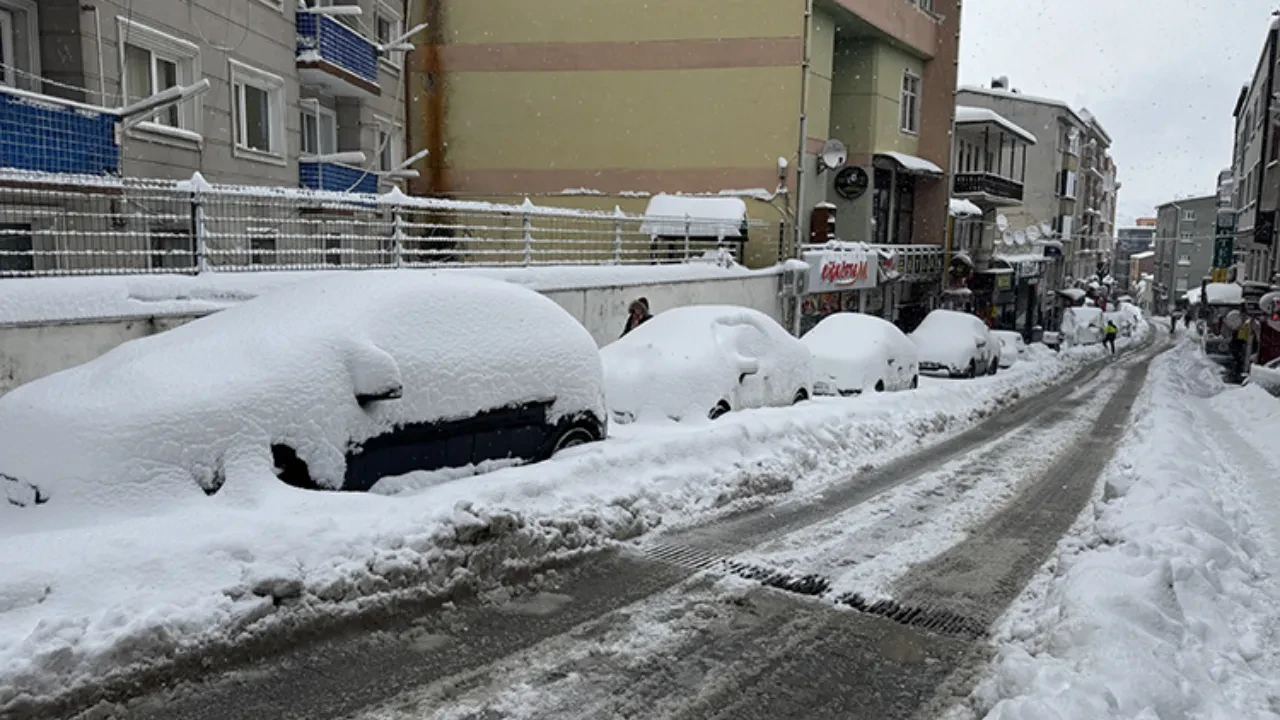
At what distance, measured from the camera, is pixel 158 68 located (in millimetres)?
13922

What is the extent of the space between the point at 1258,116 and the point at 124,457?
46.0m

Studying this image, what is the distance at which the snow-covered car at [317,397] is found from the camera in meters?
5.00

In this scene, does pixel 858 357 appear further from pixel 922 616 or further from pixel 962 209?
pixel 962 209

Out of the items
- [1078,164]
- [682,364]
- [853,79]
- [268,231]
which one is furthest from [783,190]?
[1078,164]

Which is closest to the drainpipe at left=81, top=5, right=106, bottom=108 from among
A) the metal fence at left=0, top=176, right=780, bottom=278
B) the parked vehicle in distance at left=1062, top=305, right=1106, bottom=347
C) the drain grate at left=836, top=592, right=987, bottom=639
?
the metal fence at left=0, top=176, right=780, bottom=278

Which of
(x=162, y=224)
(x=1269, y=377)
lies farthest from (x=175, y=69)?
(x=1269, y=377)

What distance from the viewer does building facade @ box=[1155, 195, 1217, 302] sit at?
87312mm

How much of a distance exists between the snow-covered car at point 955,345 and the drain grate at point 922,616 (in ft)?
55.8

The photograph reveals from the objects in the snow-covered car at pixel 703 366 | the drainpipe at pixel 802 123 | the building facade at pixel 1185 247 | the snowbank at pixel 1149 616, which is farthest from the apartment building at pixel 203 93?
the building facade at pixel 1185 247

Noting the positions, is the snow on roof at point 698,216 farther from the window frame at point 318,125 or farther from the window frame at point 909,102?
the window frame at point 909,102

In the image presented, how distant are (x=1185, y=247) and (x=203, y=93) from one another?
10173 cm

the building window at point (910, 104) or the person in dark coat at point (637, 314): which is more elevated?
the building window at point (910, 104)

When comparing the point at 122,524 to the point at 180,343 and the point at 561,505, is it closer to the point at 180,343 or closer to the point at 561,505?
the point at 180,343

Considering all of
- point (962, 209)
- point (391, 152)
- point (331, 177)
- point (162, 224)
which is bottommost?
point (162, 224)
